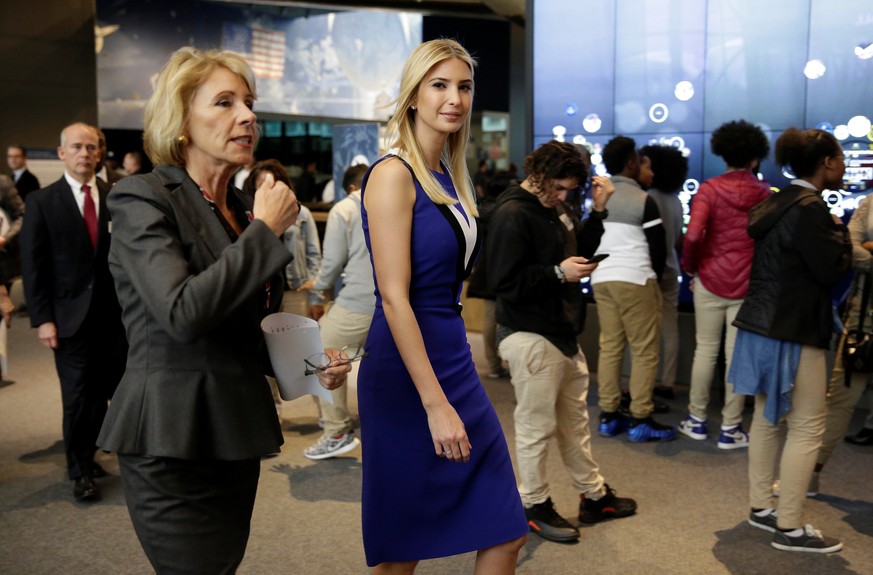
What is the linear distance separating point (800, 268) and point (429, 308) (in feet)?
6.61

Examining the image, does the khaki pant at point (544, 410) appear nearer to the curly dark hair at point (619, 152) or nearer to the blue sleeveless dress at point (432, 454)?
the blue sleeveless dress at point (432, 454)

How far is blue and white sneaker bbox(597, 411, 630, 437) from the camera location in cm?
531

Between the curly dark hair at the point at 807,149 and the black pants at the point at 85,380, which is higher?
the curly dark hair at the point at 807,149

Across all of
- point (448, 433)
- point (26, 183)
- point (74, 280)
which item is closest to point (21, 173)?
point (26, 183)

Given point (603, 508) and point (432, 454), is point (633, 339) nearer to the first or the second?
point (603, 508)

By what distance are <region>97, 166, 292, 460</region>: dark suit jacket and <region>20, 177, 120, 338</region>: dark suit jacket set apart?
280 centimetres

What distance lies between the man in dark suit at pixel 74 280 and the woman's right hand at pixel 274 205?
2949 millimetres

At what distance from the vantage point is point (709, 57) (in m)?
6.11

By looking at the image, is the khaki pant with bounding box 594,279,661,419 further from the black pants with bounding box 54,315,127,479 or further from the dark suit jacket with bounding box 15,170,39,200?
the dark suit jacket with bounding box 15,170,39,200

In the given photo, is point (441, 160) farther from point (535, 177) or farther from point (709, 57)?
point (709, 57)

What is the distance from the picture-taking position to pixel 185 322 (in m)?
1.60

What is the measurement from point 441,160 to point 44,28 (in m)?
12.0

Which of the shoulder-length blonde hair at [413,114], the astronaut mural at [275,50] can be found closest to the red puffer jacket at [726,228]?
the shoulder-length blonde hair at [413,114]

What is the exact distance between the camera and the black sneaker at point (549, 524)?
3707 millimetres
